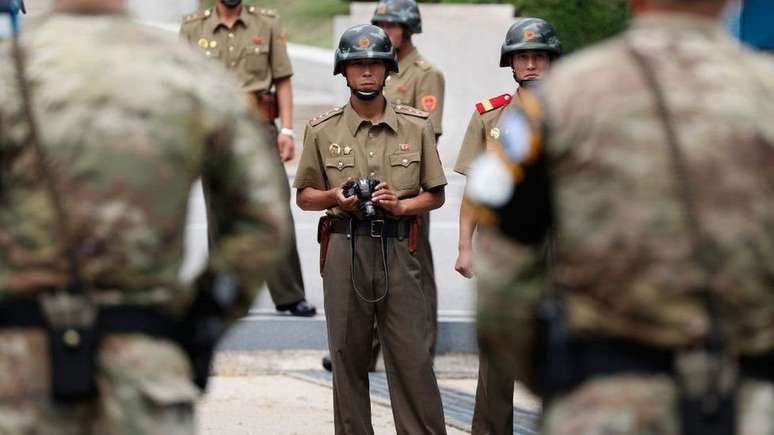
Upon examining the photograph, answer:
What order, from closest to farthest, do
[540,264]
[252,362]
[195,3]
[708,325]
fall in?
1. [708,325]
2. [540,264]
3. [252,362]
4. [195,3]

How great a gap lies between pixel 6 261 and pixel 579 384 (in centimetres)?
137

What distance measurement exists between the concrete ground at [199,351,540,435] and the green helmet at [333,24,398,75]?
5.70ft

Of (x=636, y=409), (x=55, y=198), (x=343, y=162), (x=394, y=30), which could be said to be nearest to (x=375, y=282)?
(x=343, y=162)

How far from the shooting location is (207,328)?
418 centimetres

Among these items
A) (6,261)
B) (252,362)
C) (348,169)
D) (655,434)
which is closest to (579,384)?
(655,434)

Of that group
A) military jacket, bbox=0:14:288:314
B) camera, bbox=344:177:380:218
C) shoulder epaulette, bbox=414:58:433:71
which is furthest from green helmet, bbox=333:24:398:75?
military jacket, bbox=0:14:288:314

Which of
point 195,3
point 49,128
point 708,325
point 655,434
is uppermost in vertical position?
point 49,128

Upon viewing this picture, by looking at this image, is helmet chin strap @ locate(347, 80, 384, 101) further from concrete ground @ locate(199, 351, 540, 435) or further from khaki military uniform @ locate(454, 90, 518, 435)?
concrete ground @ locate(199, 351, 540, 435)

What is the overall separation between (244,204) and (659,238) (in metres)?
1.07

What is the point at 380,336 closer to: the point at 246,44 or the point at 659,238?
the point at 246,44

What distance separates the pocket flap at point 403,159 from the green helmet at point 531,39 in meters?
0.64

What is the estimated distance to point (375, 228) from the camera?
7695mm

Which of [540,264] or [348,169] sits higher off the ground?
[540,264]

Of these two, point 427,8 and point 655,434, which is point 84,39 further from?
point 427,8
